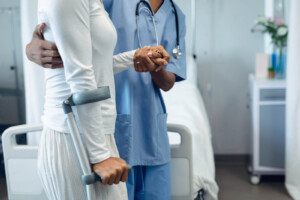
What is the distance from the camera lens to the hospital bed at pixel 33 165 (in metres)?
1.32

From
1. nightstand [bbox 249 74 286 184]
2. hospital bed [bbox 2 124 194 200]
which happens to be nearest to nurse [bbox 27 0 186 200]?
hospital bed [bbox 2 124 194 200]

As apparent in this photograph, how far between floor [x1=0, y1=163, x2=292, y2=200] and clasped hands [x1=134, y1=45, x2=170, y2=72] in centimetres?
163

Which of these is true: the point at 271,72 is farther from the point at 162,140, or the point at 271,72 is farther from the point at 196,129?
the point at 162,140

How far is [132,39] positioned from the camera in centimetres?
113

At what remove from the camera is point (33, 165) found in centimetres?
136

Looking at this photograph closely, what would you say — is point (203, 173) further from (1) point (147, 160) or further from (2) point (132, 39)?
(2) point (132, 39)

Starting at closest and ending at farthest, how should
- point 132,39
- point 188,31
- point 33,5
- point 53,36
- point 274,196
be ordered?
1. point 53,36
2. point 132,39
3. point 188,31
4. point 33,5
5. point 274,196

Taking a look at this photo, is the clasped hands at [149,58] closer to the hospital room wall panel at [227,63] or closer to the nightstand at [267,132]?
the nightstand at [267,132]

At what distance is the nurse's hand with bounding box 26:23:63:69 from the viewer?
0.82m

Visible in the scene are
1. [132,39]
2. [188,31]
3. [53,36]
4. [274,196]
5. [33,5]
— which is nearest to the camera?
[53,36]

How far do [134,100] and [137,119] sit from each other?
6 centimetres

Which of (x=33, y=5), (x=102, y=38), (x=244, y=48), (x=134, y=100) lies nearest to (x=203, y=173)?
(x=134, y=100)

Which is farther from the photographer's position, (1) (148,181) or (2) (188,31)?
(2) (188,31)

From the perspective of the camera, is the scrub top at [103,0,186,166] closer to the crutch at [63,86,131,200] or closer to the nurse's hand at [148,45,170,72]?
the nurse's hand at [148,45,170,72]
